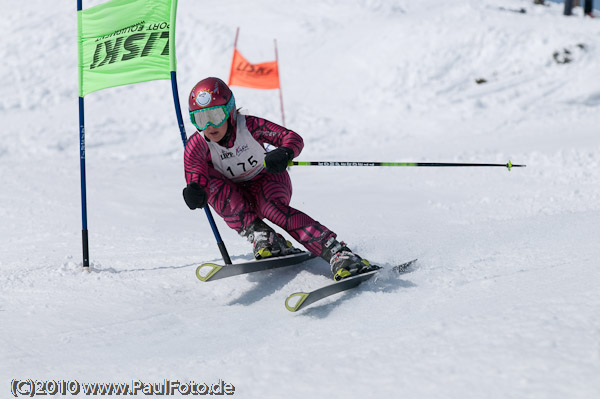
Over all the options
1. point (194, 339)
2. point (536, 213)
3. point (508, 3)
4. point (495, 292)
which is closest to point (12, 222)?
point (194, 339)

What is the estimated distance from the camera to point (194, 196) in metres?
3.61

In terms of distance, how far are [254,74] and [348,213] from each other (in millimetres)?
6606

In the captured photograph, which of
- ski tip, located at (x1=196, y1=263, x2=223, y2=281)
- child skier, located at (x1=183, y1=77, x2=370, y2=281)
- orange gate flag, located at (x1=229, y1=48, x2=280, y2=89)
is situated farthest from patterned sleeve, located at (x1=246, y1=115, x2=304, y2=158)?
orange gate flag, located at (x1=229, y1=48, x2=280, y2=89)

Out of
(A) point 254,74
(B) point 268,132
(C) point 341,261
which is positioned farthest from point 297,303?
(A) point 254,74

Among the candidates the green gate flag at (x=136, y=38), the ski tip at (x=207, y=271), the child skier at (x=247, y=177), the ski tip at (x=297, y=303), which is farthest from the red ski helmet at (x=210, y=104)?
the ski tip at (x=297, y=303)

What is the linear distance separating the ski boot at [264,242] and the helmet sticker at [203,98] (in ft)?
3.18

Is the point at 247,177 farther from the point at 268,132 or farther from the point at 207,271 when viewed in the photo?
the point at 207,271

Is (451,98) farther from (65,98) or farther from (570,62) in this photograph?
(65,98)

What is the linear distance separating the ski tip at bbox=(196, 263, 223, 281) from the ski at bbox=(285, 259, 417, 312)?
0.60 meters

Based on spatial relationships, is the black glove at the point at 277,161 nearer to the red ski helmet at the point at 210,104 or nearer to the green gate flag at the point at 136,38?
the red ski helmet at the point at 210,104

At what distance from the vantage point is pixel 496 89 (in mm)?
13125

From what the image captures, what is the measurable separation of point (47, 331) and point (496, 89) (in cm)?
1229

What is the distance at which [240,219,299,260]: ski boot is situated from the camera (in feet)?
12.8

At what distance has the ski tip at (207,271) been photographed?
138 inches
